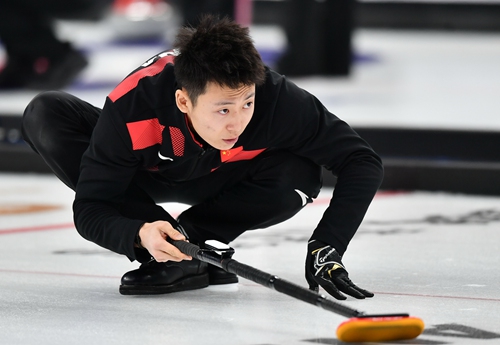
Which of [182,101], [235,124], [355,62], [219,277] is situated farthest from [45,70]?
[235,124]

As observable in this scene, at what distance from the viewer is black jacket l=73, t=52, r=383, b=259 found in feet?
6.41

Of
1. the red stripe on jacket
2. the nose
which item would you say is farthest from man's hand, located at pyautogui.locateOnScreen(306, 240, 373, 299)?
the red stripe on jacket

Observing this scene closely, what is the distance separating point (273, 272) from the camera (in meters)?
2.25

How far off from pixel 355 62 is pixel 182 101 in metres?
4.85

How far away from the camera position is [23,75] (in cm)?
532

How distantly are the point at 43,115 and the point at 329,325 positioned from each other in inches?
33.7

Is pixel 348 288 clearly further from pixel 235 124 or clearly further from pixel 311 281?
pixel 235 124

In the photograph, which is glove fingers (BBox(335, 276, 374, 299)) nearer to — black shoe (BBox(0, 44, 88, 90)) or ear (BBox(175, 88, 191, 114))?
ear (BBox(175, 88, 191, 114))

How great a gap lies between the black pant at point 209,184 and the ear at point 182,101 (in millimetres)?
281

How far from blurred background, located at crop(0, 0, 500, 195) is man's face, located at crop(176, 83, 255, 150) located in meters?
1.71

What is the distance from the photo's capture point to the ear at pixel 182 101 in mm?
1901

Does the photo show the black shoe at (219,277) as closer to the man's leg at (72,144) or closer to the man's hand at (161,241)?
the man's leg at (72,144)

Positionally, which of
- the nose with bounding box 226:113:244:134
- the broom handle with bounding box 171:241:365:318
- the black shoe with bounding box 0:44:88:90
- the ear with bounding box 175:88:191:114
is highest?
the black shoe with bounding box 0:44:88:90

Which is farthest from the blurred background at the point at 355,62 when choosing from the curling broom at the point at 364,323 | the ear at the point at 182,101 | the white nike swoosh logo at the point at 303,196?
the curling broom at the point at 364,323
